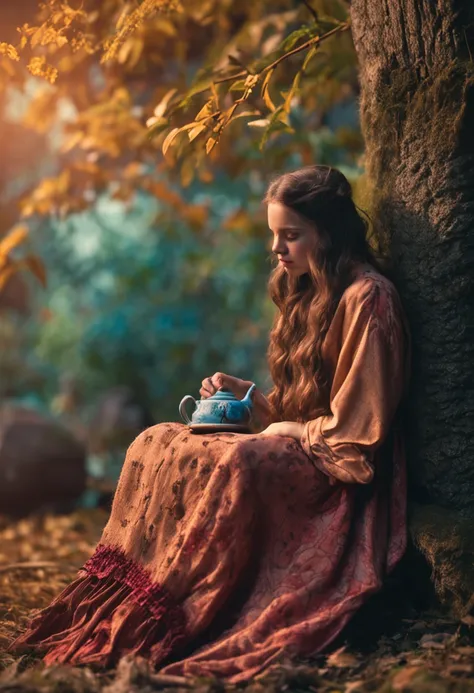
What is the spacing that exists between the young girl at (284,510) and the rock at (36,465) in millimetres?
3969

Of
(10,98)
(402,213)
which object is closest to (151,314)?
(10,98)

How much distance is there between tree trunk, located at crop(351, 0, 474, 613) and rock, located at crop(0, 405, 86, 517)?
4535mm

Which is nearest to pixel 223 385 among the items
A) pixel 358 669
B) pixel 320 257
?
pixel 320 257

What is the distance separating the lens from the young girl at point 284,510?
3164 millimetres

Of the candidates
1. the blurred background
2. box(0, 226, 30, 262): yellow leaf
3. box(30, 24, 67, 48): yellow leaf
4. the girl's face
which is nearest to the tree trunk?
the girl's face

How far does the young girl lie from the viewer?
3164mm

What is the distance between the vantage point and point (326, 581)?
3.19 metres

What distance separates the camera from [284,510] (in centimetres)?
329

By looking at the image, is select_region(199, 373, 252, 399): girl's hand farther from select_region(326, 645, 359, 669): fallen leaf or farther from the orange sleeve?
select_region(326, 645, 359, 669): fallen leaf

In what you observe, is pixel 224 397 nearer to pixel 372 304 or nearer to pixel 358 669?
pixel 372 304

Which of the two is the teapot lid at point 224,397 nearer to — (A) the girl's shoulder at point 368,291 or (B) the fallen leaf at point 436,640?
(A) the girl's shoulder at point 368,291

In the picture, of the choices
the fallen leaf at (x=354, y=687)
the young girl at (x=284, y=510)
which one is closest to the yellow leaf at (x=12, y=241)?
the young girl at (x=284, y=510)

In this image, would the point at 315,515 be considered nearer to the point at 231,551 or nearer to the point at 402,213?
the point at 231,551

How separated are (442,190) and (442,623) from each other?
148 centimetres
